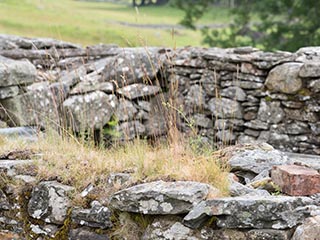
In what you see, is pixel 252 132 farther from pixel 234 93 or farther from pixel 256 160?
pixel 256 160

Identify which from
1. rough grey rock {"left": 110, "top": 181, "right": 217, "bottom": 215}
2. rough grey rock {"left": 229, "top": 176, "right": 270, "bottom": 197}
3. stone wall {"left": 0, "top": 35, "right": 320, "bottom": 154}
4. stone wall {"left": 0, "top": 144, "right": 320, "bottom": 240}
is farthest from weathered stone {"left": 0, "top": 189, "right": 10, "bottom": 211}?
stone wall {"left": 0, "top": 35, "right": 320, "bottom": 154}

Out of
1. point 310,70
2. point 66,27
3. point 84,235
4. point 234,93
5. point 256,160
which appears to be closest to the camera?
point 84,235

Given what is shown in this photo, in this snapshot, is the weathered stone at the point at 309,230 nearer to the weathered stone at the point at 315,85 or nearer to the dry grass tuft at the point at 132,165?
the dry grass tuft at the point at 132,165

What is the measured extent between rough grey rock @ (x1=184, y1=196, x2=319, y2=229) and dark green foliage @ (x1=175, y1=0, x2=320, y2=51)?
51.7 ft

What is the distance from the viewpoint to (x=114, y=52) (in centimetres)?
1139

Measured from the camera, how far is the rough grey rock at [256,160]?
4837mm

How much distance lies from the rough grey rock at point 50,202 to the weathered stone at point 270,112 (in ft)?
19.0

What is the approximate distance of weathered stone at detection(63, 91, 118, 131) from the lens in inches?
363

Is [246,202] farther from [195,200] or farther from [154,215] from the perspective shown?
[154,215]

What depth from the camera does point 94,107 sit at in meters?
9.59

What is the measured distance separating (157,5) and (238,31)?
37.5 meters

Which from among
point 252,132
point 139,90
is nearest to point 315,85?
point 252,132

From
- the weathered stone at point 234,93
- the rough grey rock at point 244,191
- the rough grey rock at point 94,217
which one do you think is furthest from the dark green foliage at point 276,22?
the rough grey rock at point 94,217

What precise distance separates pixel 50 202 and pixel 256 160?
190 centimetres
